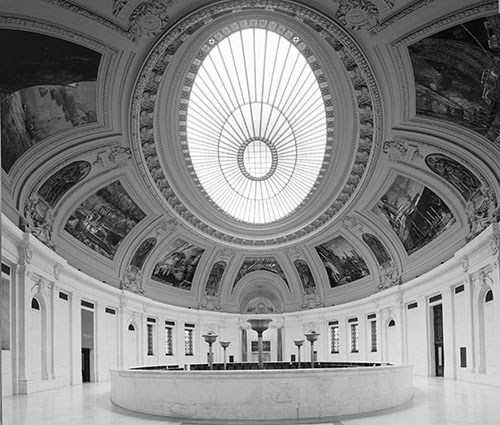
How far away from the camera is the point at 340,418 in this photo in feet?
40.4

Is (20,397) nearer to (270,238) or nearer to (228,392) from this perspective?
(228,392)

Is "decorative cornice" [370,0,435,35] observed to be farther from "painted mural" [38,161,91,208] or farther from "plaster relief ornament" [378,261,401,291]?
"plaster relief ornament" [378,261,401,291]

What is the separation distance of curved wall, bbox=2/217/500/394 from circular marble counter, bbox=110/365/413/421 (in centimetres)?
804

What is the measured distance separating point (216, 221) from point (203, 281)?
23.3 feet

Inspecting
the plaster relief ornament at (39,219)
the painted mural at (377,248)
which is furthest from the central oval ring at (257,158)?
the plaster relief ornament at (39,219)

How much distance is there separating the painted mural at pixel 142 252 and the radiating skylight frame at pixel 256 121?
14.6 ft

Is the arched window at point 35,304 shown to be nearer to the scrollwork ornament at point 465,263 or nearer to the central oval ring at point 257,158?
the central oval ring at point 257,158

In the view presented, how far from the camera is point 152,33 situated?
1781 cm

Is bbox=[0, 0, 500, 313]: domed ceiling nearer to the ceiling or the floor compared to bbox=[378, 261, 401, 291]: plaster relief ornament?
nearer to the ceiling

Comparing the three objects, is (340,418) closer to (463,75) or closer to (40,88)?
(463,75)

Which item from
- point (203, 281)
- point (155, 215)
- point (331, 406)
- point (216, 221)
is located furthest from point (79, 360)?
point (331, 406)

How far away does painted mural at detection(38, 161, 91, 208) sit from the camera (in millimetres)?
21750

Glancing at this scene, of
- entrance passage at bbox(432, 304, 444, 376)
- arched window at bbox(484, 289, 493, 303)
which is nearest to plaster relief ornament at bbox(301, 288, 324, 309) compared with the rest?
entrance passage at bbox(432, 304, 444, 376)

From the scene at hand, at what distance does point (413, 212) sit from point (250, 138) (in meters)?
10.3
